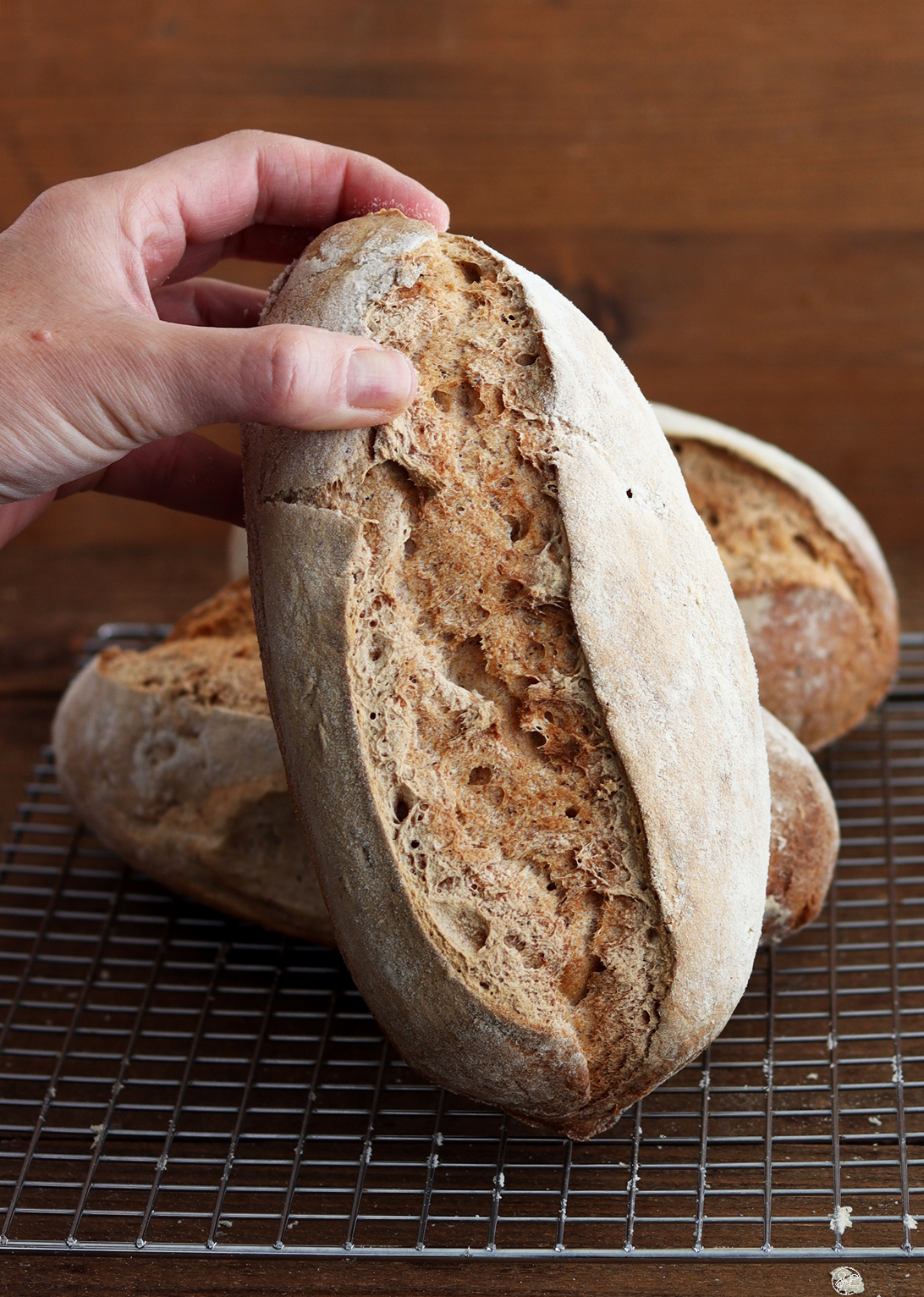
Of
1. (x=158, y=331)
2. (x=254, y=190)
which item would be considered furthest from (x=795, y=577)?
(x=158, y=331)

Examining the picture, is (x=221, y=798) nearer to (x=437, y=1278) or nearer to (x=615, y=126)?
(x=437, y=1278)

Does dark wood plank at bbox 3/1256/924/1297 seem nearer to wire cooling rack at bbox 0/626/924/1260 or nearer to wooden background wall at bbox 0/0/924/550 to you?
wire cooling rack at bbox 0/626/924/1260

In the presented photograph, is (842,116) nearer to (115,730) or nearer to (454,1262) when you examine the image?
(115,730)

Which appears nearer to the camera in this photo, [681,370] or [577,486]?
[577,486]

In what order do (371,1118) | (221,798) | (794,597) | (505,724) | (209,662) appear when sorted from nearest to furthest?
1. (505,724)
2. (371,1118)
3. (221,798)
4. (209,662)
5. (794,597)

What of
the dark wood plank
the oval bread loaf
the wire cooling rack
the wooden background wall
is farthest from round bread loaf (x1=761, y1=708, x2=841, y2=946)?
the wooden background wall

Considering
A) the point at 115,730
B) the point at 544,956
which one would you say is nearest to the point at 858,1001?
the point at 544,956

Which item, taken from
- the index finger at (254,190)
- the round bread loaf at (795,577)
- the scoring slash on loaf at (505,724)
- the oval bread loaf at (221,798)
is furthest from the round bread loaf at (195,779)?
the round bread loaf at (795,577)
